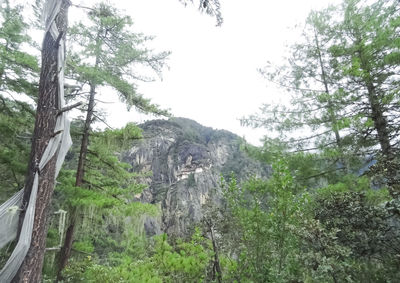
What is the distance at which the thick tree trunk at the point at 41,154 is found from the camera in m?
2.32

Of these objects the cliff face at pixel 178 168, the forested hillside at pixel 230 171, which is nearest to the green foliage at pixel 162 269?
the forested hillside at pixel 230 171

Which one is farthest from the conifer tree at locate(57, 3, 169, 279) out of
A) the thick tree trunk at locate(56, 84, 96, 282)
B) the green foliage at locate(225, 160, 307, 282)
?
the green foliage at locate(225, 160, 307, 282)

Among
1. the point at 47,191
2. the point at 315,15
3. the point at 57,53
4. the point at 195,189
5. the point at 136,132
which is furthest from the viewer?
the point at 195,189

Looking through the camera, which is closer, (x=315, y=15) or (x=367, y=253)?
(x=367, y=253)

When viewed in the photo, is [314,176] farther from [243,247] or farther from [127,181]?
[127,181]

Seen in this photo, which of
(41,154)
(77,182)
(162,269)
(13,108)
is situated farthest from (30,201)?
(13,108)

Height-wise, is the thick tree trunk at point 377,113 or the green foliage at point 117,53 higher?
the green foliage at point 117,53

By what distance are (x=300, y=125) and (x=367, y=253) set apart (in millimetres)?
3281

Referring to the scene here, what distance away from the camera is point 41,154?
8.50 ft

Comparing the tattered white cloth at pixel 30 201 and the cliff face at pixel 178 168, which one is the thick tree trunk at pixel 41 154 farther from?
the cliff face at pixel 178 168

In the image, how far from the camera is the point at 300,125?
5770 mm

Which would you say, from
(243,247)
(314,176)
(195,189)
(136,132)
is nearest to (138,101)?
(136,132)

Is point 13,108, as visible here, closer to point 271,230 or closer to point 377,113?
point 271,230

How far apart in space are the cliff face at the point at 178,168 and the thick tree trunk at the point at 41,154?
32156 mm
